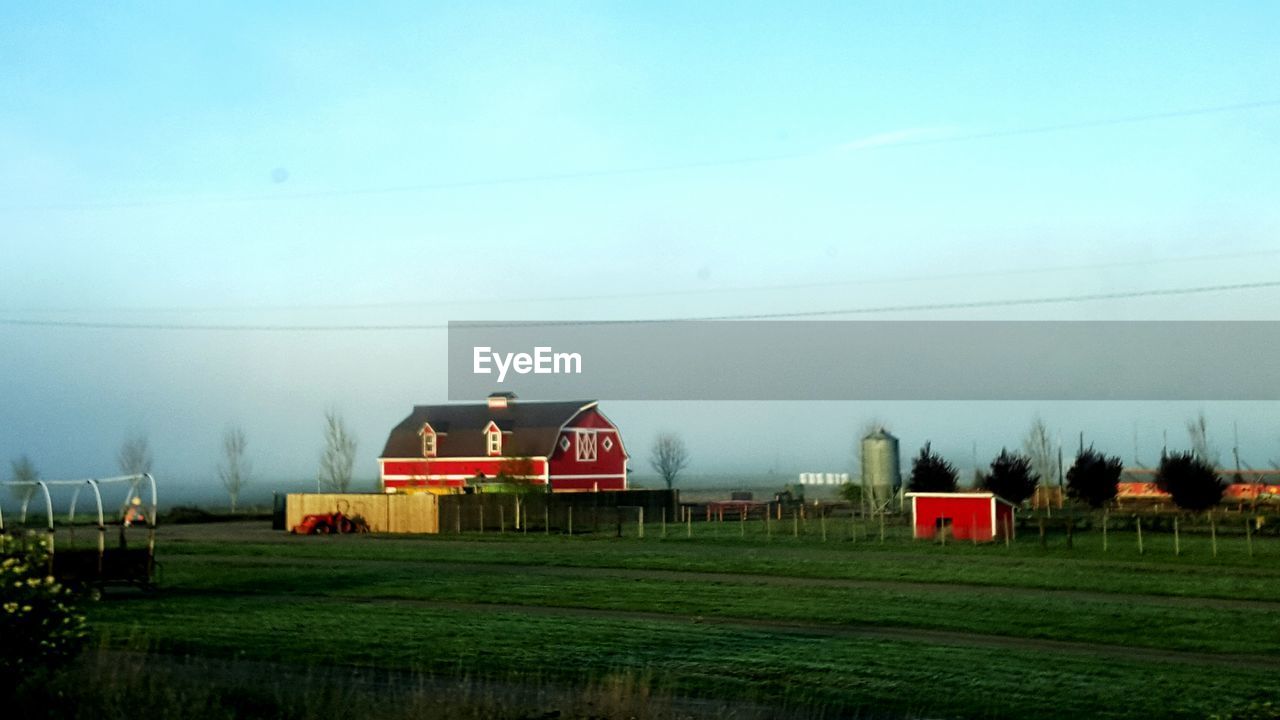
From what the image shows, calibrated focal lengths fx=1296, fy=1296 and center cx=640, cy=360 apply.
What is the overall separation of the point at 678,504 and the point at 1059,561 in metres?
33.2

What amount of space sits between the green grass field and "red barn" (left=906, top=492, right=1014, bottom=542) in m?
3.97

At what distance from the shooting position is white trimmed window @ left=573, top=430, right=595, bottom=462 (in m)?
74.3

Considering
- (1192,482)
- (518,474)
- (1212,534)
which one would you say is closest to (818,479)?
(518,474)

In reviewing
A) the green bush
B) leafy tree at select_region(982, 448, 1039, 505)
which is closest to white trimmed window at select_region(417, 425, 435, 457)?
leafy tree at select_region(982, 448, 1039, 505)

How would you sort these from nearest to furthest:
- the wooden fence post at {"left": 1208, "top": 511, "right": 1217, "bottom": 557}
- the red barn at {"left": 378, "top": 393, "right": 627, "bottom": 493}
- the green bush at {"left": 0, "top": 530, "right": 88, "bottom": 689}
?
the green bush at {"left": 0, "top": 530, "right": 88, "bottom": 689} → the wooden fence post at {"left": 1208, "top": 511, "right": 1217, "bottom": 557} → the red barn at {"left": 378, "top": 393, "right": 627, "bottom": 493}

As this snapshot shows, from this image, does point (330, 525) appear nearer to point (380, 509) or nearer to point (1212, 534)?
point (380, 509)

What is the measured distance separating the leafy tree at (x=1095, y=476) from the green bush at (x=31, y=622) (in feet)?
175

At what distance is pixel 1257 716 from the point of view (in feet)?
26.7

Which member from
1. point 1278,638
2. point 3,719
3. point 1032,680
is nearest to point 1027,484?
point 1278,638

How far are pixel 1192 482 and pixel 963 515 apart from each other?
13.5 meters

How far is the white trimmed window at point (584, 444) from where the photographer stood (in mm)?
74312

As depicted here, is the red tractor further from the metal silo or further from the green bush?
the green bush

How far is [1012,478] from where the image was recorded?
57812mm

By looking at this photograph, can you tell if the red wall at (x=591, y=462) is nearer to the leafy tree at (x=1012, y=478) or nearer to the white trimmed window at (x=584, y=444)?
the white trimmed window at (x=584, y=444)
